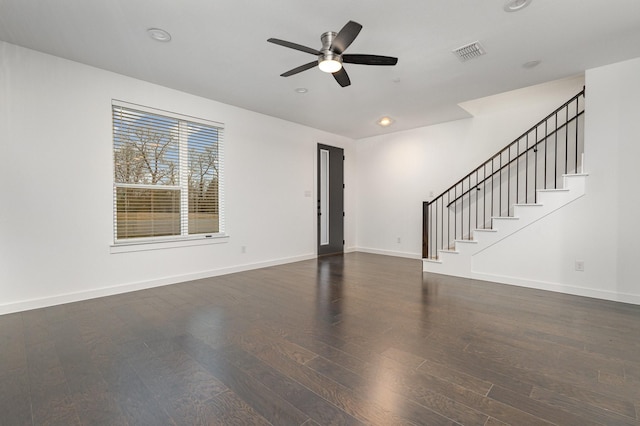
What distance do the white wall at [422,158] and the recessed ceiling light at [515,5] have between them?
2.86m

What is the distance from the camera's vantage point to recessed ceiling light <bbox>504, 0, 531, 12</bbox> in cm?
256

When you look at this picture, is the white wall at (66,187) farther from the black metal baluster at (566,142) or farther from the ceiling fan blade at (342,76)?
the black metal baluster at (566,142)

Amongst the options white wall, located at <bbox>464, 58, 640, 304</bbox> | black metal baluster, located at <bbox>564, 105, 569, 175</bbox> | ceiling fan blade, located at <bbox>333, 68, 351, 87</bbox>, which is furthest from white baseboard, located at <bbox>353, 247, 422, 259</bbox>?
ceiling fan blade, located at <bbox>333, 68, 351, 87</bbox>

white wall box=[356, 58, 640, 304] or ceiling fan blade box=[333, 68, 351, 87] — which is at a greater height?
ceiling fan blade box=[333, 68, 351, 87]

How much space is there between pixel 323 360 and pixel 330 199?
5.18 meters

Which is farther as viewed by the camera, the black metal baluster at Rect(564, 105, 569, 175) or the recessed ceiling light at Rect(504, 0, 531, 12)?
the black metal baluster at Rect(564, 105, 569, 175)

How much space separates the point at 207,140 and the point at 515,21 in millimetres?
4410

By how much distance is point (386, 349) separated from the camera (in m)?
2.42

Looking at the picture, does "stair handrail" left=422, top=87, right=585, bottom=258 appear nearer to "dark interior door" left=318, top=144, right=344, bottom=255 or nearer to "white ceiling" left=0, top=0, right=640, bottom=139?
"white ceiling" left=0, top=0, right=640, bottom=139

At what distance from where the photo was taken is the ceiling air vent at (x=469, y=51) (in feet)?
10.7

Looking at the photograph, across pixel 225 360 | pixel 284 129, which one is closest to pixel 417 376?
pixel 225 360

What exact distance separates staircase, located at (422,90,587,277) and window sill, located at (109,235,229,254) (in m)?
3.69

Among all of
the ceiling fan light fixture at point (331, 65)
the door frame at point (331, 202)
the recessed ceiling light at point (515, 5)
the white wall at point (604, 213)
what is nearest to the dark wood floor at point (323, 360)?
the white wall at point (604, 213)

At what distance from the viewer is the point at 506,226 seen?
175 inches
